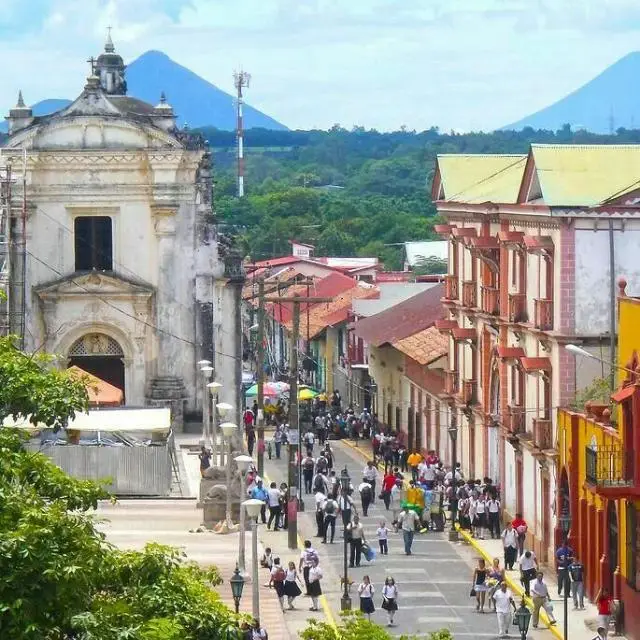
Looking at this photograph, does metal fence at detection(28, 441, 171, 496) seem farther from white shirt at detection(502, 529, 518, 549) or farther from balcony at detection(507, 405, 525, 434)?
white shirt at detection(502, 529, 518, 549)

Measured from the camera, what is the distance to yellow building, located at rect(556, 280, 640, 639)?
3425 centimetres

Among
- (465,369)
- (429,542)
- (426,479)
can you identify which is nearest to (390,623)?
(429,542)

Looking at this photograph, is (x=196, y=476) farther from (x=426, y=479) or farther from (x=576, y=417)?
(x=576, y=417)

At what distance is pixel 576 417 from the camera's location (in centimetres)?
3881

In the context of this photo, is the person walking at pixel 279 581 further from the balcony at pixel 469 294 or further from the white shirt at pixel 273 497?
the balcony at pixel 469 294

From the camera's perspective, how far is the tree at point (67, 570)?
1848 cm

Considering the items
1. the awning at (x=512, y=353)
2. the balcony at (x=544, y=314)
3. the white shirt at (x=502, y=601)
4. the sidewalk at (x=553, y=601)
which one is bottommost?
the sidewalk at (x=553, y=601)

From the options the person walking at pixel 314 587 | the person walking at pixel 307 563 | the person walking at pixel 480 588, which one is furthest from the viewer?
the person walking at pixel 307 563

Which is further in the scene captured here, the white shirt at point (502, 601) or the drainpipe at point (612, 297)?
the drainpipe at point (612, 297)

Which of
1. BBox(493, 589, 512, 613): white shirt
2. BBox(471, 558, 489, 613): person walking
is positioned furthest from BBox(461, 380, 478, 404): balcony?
BBox(493, 589, 512, 613): white shirt

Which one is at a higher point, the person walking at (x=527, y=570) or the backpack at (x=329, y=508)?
the backpack at (x=329, y=508)

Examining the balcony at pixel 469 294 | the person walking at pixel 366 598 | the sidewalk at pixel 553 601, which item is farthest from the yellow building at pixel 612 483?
the balcony at pixel 469 294

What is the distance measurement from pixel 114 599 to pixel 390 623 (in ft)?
52.7

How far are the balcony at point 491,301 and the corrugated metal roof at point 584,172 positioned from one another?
5035mm
